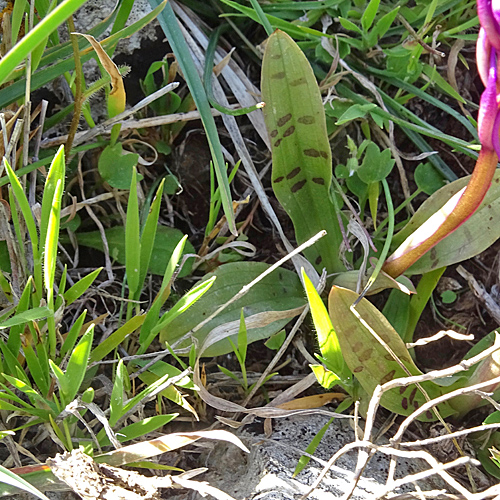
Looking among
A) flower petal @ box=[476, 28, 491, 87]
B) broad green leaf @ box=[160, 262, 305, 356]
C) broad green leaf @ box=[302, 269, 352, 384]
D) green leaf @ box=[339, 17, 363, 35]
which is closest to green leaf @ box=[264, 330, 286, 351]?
broad green leaf @ box=[160, 262, 305, 356]

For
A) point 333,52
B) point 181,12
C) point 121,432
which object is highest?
point 181,12

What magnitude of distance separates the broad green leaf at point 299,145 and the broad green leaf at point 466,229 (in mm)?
196

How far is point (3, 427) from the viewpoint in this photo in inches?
34.7

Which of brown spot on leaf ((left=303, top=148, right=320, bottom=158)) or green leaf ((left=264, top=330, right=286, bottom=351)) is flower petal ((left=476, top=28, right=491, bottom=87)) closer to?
brown spot on leaf ((left=303, top=148, right=320, bottom=158))

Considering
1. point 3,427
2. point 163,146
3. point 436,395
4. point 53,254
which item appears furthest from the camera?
point 163,146

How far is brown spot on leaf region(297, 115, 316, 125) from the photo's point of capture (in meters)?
1.08

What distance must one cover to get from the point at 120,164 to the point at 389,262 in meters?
0.58

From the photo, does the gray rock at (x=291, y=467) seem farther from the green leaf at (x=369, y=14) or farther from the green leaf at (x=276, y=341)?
the green leaf at (x=369, y=14)

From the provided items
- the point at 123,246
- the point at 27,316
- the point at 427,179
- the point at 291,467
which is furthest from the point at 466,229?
the point at 27,316

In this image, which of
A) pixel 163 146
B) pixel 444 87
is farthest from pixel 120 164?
pixel 444 87

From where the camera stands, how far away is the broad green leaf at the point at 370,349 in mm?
914

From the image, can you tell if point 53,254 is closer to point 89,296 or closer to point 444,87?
point 89,296

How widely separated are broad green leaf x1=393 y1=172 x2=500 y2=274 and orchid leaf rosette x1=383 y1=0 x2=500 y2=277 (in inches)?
5.5

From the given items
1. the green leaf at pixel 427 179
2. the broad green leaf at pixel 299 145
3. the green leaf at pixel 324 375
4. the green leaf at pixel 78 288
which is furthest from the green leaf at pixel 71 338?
the green leaf at pixel 427 179
